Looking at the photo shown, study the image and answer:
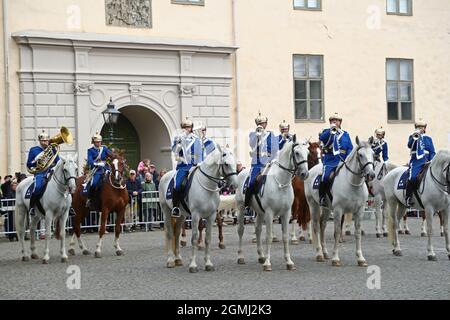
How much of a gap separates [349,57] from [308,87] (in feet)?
6.95

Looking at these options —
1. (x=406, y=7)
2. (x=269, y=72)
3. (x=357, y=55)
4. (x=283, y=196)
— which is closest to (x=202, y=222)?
(x=283, y=196)

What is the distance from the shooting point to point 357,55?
108 feet

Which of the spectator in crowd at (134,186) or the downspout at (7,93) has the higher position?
the downspout at (7,93)

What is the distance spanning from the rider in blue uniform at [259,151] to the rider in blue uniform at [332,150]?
38.9 inches

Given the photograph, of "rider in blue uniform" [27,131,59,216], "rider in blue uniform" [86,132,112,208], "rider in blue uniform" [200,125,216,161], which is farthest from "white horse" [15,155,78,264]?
"rider in blue uniform" [200,125,216,161]

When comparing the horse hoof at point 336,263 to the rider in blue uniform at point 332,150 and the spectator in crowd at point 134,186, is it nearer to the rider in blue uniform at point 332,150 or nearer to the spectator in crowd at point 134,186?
the rider in blue uniform at point 332,150

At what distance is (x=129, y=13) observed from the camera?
28.5 meters

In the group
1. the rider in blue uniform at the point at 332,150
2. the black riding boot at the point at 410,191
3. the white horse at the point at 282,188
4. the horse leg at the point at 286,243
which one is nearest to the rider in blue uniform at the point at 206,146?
the white horse at the point at 282,188

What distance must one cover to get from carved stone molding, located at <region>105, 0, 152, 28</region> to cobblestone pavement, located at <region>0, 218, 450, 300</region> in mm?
10521

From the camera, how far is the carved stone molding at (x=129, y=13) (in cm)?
2820

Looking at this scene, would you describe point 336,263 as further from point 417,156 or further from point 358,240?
point 417,156

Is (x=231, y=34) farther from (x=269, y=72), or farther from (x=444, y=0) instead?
(x=444, y=0)

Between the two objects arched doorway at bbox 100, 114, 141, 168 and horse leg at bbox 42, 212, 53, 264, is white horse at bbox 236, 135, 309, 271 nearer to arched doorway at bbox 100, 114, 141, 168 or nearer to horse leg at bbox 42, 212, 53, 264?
horse leg at bbox 42, 212, 53, 264

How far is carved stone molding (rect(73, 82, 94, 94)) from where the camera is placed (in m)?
27.2
